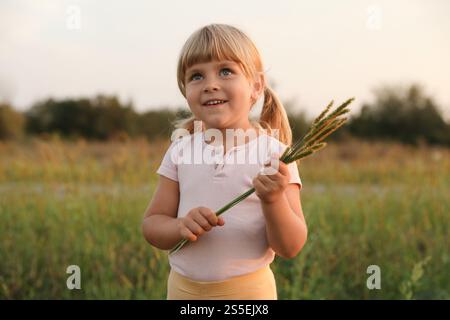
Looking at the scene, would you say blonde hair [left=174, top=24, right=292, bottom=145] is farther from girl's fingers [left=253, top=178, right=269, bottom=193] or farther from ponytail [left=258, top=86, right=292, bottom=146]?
girl's fingers [left=253, top=178, right=269, bottom=193]

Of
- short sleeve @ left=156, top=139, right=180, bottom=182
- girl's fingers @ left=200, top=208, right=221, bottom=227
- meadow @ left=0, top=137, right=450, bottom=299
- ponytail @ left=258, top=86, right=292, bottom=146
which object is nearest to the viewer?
girl's fingers @ left=200, top=208, right=221, bottom=227

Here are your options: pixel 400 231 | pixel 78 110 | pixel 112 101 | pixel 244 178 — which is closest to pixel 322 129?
pixel 244 178

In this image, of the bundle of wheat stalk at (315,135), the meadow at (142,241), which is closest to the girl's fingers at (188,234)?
the bundle of wheat stalk at (315,135)

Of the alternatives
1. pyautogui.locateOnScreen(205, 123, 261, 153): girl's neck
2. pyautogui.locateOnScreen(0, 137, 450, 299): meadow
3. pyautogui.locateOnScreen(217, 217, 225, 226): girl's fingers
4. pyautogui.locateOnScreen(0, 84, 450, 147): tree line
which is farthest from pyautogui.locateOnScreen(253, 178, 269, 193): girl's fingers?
pyautogui.locateOnScreen(0, 84, 450, 147): tree line

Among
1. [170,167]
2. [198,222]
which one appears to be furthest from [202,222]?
[170,167]

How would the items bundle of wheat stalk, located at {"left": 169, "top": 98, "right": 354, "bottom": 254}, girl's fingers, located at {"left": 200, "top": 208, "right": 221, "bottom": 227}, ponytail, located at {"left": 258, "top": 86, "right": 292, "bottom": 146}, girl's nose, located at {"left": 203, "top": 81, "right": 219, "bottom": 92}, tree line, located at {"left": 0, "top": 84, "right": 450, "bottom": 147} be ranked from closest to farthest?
bundle of wheat stalk, located at {"left": 169, "top": 98, "right": 354, "bottom": 254} → girl's fingers, located at {"left": 200, "top": 208, "right": 221, "bottom": 227} → girl's nose, located at {"left": 203, "top": 81, "right": 219, "bottom": 92} → ponytail, located at {"left": 258, "top": 86, "right": 292, "bottom": 146} → tree line, located at {"left": 0, "top": 84, "right": 450, "bottom": 147}

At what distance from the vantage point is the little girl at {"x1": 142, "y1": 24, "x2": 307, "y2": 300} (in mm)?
1627

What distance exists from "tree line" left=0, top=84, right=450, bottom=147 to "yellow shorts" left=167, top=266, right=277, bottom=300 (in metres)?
16.1

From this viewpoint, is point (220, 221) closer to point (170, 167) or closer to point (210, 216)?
point (210, 216)

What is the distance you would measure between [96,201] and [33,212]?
43cm

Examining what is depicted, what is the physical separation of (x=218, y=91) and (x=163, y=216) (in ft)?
1.29

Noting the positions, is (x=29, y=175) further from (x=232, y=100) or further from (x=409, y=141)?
(x=409, y=141)

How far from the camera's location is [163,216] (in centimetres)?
172

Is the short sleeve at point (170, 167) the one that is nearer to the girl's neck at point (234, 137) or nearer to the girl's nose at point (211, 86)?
the girl's neck at point (234, 137)
